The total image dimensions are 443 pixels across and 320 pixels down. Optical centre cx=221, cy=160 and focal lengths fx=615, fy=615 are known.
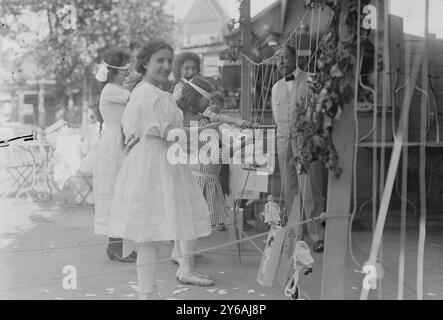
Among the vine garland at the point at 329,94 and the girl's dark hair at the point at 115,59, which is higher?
the girl's dark hair at the point at 115,59

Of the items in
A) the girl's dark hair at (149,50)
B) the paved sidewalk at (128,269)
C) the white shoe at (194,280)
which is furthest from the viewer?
the white shoe at (194,280)

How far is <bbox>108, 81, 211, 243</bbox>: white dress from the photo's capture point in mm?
3451

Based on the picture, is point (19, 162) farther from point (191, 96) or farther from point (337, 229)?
point (337, 229)

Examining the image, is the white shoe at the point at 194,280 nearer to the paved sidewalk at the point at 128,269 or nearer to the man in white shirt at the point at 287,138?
the paved sidewalk at the point at 128,269

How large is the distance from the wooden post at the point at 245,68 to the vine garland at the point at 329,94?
3209mm

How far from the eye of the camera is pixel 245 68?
6.58m

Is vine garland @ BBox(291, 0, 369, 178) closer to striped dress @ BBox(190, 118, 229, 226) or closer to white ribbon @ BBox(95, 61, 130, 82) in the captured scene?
striped dress @ BBox(190, 118, 229, 226)

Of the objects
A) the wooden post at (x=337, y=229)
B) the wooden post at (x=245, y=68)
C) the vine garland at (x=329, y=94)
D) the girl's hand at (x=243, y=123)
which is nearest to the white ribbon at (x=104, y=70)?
the girl's hand at (x=243, y=123)

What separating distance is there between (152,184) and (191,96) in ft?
4.00

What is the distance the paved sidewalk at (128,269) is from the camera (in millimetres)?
4148

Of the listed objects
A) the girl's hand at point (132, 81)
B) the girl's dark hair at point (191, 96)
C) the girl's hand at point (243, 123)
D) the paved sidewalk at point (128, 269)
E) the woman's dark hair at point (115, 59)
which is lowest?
the paved sidewalk at point (128, 269)

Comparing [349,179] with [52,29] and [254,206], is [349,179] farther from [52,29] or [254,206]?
[52,29]
